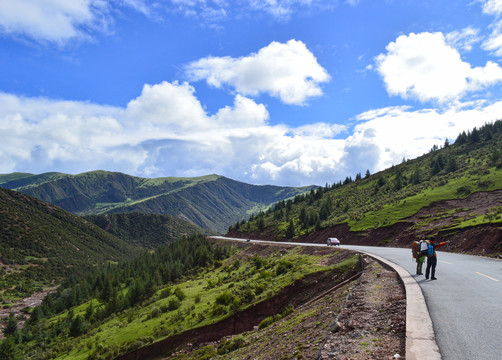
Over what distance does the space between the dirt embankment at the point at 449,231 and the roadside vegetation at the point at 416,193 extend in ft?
5.06

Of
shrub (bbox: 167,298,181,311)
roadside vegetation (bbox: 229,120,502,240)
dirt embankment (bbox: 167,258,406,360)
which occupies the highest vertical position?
roadside vegetation (bbox: 229,120,502,240)

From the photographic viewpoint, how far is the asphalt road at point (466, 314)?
22.0 feet

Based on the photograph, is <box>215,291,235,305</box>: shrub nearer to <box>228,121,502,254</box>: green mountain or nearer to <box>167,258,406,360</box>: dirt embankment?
<box>167,258,406,360</box>: dirt embankment

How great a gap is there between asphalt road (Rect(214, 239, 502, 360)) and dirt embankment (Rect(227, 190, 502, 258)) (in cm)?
2085

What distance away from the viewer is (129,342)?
109 feet

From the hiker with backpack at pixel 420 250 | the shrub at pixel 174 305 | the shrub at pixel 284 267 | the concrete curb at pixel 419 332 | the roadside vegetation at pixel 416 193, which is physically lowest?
the shrub at pixel 174 305

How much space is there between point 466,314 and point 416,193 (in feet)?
244

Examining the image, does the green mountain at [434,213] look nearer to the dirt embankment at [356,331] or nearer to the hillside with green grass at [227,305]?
the hillside with green grass at [227,305]

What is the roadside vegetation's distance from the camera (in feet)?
192

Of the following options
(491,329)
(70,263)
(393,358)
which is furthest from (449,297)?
(70,263)

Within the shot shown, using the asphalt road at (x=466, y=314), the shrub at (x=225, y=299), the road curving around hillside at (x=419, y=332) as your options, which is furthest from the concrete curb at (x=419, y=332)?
the shrub at (x=225, y=299)

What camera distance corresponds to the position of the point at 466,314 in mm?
9188

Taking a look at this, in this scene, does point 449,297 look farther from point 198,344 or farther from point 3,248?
point 3,248

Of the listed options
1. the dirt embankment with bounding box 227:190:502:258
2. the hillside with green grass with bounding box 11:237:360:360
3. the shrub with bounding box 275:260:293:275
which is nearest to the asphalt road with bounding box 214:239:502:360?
the hillside with green grass with bounding box 11:237:360:360
